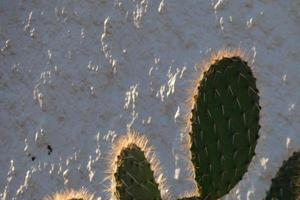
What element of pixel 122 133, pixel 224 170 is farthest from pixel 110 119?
pixel 224 170

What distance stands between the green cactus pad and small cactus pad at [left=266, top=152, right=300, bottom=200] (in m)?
0.27

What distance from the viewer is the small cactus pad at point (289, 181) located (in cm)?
168

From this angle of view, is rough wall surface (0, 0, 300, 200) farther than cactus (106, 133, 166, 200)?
Yes

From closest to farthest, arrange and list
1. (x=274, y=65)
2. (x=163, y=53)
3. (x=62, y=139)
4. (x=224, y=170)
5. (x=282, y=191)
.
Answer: (x=282, y=191) < (x=224, y=170) < (x=274, y=65) < (x=163, y=53) < (x=62, y=139)

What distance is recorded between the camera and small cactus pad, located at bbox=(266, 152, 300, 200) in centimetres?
168

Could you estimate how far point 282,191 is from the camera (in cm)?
170

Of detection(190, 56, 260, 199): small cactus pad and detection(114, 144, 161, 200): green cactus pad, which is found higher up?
detection(190, 56, 260, 199): small cactus pad

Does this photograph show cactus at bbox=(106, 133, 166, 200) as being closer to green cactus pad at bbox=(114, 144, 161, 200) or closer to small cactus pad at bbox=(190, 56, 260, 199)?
green cactus pad at bbox=(114, 144, 161, 200)

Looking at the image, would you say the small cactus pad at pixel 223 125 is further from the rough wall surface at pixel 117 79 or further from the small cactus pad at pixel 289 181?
the rough wall surface at pixel 117 79

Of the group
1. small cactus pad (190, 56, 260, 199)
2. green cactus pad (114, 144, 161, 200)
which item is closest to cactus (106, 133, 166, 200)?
green cactus pad (114, 144, 161, 200)

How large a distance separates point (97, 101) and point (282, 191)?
6.82 ft

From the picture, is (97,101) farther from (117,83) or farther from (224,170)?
(224,170)

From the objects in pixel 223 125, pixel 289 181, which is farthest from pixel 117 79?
pixel 289 181

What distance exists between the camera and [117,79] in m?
3.65
